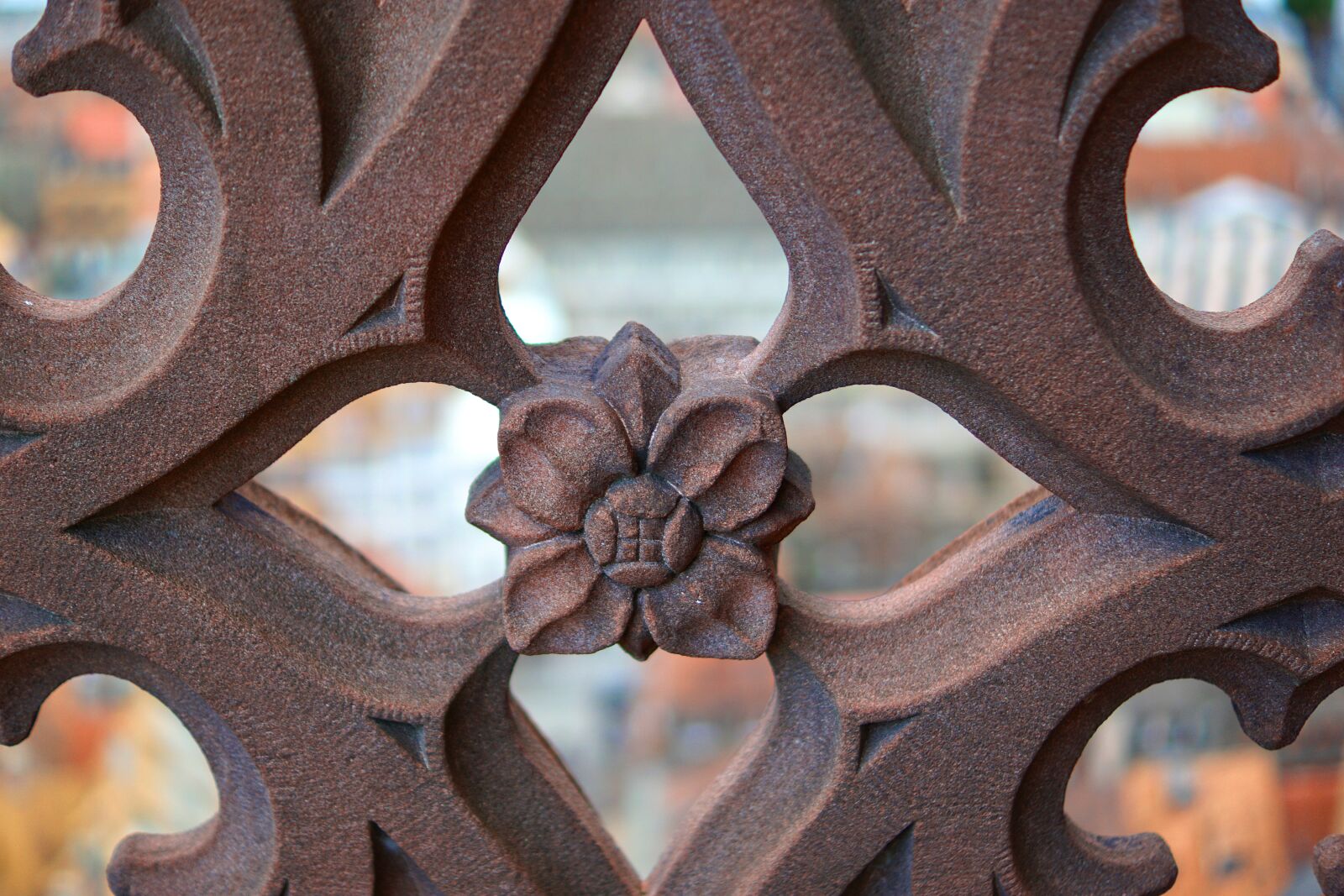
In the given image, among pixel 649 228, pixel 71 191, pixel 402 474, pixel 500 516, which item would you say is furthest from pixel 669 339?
pixel 500 516

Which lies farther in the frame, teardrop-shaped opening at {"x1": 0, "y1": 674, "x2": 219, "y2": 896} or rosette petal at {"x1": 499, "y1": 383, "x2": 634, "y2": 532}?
teardrop-shaped opening at {"x1": 0, "y1": 674, "x2": 219, "y2": 896}

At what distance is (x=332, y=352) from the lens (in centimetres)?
47

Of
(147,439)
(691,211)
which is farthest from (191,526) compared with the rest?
(691,211)

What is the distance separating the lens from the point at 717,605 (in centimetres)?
49

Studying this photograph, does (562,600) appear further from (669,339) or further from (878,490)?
(878,490)

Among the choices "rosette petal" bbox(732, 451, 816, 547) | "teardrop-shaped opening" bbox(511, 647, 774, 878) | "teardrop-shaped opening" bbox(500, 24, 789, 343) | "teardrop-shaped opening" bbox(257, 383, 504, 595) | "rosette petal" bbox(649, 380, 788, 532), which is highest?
"rosette petal" bbox(649, 380, 788, 532)

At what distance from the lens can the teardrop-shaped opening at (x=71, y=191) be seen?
1.74 meters

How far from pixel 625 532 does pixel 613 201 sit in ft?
5.92

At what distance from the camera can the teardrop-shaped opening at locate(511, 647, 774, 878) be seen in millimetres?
1882

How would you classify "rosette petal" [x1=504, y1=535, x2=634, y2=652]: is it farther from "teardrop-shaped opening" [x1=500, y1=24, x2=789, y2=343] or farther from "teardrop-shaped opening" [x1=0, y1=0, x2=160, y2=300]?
"teardrop-shaped opening" [x1=500, y1=24, x2=789, y2=343]

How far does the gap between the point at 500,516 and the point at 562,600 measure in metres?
0.04

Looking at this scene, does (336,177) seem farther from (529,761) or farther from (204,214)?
(529,761)

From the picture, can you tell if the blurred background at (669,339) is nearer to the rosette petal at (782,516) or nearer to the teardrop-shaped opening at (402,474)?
the teardrop-shaped opening at (402,474)

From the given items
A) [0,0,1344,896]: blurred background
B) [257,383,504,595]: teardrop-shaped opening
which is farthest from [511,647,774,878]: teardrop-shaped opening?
[257,383,504,595]: teardrop-shaped opening
